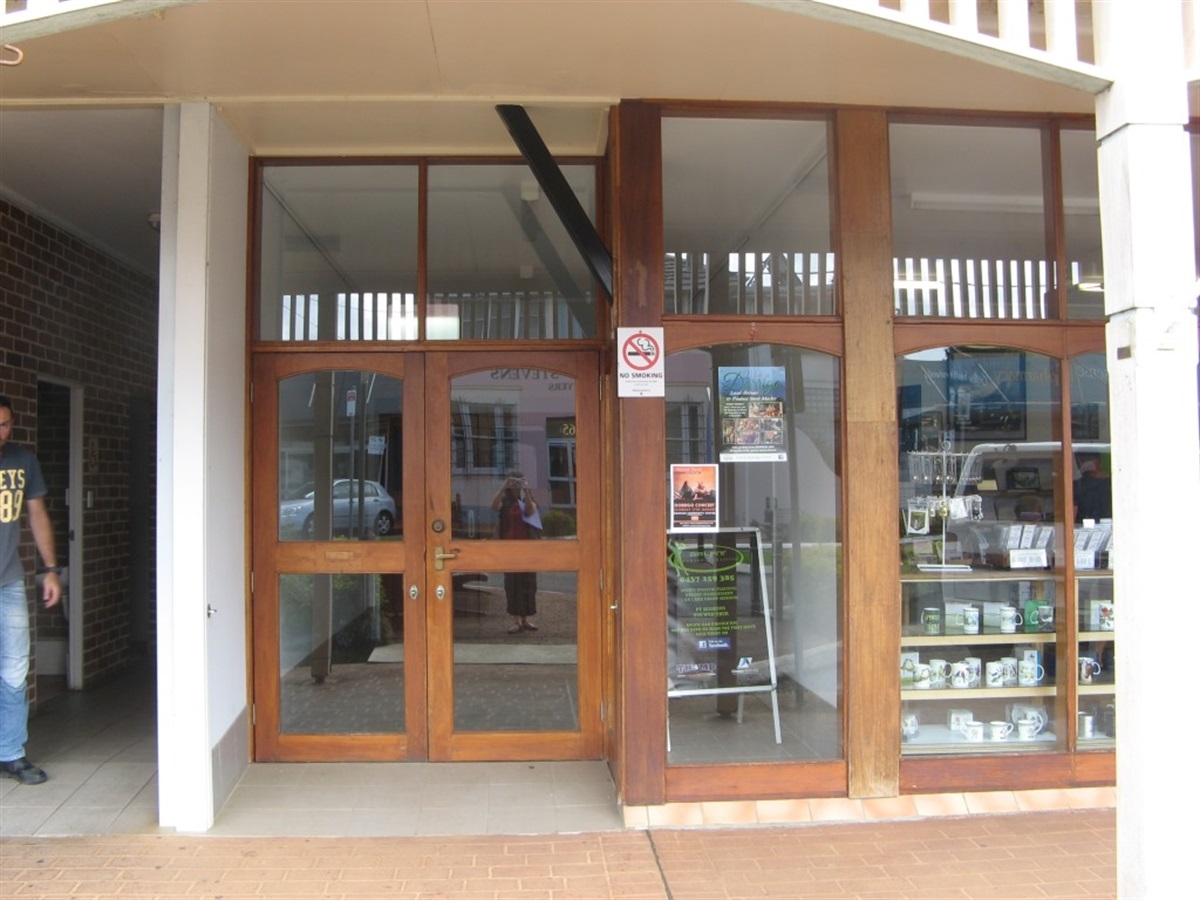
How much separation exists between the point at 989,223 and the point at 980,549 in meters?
1.78

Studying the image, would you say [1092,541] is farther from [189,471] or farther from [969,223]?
[189,471]

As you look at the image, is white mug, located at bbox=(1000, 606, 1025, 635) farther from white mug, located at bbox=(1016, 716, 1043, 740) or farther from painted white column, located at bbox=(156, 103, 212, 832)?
painted white column, located at bbox=(156, 103, 212, 832)

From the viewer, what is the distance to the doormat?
4.93 m

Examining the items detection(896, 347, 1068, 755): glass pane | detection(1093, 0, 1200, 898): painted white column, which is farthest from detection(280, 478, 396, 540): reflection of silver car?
detection(1093, 0, 1200, 898): painted white column

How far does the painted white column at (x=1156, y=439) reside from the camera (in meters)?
2.45

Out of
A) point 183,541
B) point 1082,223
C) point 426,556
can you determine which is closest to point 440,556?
point 426,556

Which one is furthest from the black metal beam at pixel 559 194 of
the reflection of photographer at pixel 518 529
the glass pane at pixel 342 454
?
the glass pane at pixel 342 454

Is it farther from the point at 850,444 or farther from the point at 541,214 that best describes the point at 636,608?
the point at 541,214

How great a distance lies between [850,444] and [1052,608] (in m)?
1.47

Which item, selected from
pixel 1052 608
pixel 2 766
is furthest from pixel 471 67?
pixel 2 766

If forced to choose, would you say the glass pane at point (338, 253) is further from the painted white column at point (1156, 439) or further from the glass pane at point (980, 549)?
the painted white column at point (1156, 439)

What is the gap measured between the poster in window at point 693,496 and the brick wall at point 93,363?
420 centimetres

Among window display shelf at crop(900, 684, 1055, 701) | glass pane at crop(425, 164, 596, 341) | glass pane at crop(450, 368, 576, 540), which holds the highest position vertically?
glass pane at crop(425, 164, 596, 341)

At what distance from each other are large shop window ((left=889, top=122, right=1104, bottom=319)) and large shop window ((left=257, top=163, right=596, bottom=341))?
5.65 feet
